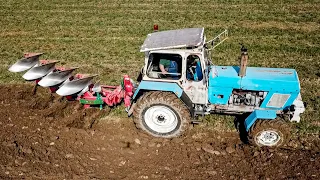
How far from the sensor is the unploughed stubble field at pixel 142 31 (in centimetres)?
1141

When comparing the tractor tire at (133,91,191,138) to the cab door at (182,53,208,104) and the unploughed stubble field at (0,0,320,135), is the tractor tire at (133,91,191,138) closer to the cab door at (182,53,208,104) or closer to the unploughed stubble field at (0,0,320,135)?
the cab door at (182,53,208,104)

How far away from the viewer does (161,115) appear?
7762mm

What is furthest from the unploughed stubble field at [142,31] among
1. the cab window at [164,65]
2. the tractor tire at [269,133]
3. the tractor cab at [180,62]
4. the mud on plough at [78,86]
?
the cab window at [164,65]

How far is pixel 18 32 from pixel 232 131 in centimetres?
1075

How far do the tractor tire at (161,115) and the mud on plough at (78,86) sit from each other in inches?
30.2

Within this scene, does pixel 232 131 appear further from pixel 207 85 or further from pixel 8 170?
pixel 8 170

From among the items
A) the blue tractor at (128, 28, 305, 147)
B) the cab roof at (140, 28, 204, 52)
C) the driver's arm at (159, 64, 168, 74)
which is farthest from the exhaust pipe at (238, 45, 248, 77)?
the driver's arm at (159, 64, 168, 74)

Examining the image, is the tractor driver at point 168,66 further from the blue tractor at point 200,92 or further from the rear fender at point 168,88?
the rear fender at point 168,88

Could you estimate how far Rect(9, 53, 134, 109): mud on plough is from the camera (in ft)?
27.6

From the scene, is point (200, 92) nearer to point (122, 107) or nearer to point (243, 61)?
point (243, 61)

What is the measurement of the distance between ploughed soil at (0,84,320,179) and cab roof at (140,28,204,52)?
214 centimetres

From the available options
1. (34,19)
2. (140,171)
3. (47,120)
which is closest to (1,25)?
(34,19)

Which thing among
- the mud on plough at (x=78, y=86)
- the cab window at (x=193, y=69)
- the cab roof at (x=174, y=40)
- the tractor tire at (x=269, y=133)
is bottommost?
the tractor tire at (x=269, y=133)

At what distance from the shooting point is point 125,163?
288 inches
